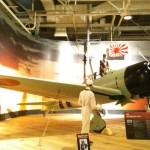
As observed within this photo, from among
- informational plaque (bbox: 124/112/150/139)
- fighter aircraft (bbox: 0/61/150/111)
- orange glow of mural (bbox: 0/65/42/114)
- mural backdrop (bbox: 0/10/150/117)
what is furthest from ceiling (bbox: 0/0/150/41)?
informational plaque (bbox: 124/112/150/139)

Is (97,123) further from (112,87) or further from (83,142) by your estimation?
(83,142)

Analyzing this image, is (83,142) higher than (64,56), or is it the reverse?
(64,56)

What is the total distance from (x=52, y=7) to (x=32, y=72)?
10.6ft

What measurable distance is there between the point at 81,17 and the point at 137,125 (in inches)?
317

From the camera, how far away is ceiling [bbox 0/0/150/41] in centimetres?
1059

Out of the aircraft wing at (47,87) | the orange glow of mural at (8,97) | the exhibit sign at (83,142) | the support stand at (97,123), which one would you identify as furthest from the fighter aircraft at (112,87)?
Result: the orange glow of mural at (8,97)

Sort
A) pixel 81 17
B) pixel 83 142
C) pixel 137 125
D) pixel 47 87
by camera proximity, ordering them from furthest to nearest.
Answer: pixel 81 17
pixel 47 87
pixel 137 125
pixel 83 142

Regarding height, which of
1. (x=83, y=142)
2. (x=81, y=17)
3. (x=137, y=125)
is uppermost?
(x=81, y=17)

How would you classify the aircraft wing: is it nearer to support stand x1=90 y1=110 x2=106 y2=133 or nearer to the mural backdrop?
support stand x1=90 y1=110 x2=106 y2=133

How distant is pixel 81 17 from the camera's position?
12.0 metres

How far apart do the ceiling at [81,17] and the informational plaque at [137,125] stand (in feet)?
18.5

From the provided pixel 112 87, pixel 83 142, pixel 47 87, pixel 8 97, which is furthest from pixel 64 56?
pixel 83 142

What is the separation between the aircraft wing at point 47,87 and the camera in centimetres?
596

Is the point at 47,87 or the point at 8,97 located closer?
the point at 47,87
